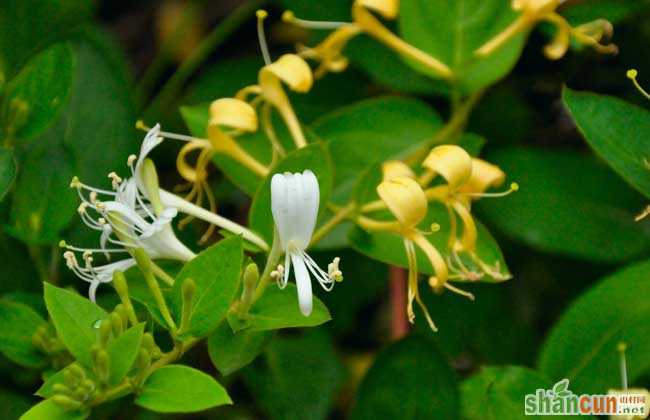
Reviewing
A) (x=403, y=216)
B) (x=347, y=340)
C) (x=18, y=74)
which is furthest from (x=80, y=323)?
(x=347, y=340)

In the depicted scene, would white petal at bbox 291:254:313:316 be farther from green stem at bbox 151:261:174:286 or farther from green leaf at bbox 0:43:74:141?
green leaf at bbox 0:43:74:141

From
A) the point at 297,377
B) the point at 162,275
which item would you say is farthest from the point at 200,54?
the point at 162,275

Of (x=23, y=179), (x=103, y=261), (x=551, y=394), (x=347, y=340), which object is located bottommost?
(x=347, y=340)

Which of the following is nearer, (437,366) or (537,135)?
(437,366)

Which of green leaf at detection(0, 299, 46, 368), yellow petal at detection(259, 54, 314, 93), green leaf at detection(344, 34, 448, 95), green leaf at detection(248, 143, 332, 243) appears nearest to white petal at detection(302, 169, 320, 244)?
green leaf at detection(248, 143, 332, 243)

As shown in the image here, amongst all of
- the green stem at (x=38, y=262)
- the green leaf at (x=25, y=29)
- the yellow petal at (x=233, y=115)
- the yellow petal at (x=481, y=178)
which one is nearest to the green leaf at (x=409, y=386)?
the yellow petal at (x=481, y=178)

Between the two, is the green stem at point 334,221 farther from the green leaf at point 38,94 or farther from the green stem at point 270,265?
the green leaf at point 38,94

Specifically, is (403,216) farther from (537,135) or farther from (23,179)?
(537,135)
